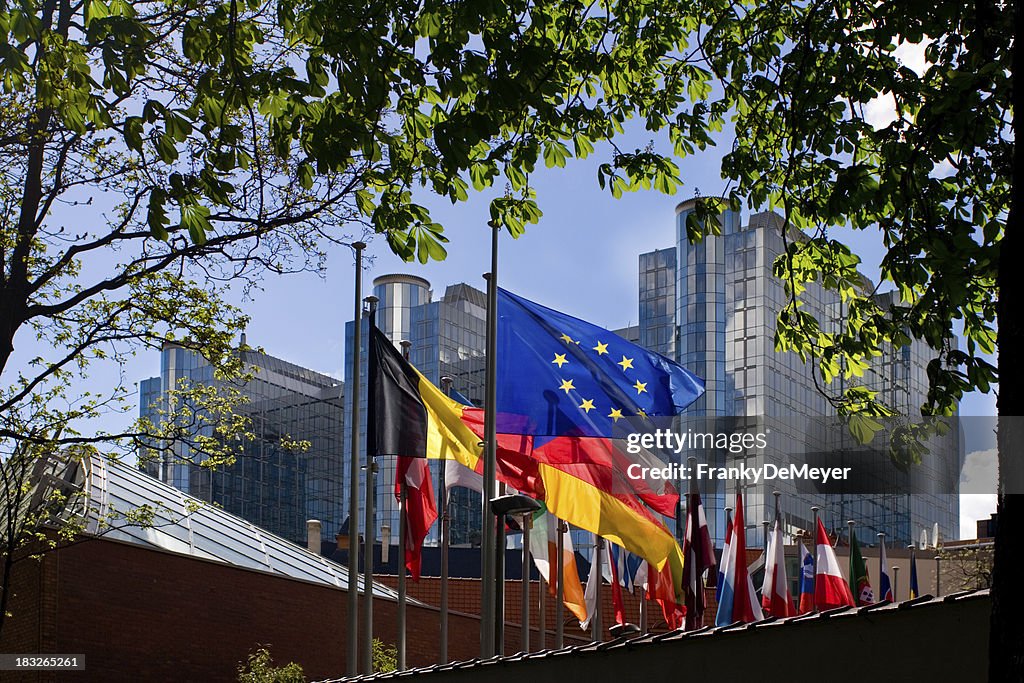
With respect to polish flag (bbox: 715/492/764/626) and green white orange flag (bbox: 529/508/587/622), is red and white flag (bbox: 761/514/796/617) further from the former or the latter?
green white orange flag (bbox: 529/508/587/622)

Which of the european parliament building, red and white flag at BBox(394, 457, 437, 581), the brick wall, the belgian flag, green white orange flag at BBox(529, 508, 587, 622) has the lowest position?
the brick wall

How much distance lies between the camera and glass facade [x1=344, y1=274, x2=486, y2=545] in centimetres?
10325

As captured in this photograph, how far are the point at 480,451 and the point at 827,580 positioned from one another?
558 inches

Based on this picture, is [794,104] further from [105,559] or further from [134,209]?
[105,559]

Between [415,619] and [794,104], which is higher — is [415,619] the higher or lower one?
the lower one

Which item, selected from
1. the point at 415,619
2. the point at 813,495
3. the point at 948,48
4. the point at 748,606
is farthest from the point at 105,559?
the point at 813,495

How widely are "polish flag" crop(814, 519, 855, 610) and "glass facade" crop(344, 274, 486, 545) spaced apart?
7069 centimetres

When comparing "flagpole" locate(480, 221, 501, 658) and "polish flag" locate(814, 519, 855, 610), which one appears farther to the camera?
"polish flag" locate(814, 519, 855, 610)

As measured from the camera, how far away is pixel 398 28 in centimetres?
837

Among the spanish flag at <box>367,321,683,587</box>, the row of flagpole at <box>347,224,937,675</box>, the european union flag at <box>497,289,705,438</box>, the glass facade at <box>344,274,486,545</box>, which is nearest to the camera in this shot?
the row of flagpole at <box>347,224,937,675</box>

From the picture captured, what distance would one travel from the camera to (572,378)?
62.1 feet

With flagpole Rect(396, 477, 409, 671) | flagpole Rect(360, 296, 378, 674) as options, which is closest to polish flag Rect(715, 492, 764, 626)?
flagpole Rect(396, 477, 409, 671)

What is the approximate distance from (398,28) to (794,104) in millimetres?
2915

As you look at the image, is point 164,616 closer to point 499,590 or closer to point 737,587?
point 737,587
